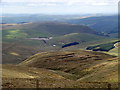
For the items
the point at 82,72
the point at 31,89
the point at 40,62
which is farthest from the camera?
the point at 40,62

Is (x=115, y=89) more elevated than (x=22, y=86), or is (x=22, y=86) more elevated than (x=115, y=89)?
(x=22, y=86)

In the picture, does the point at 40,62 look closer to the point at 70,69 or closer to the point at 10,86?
the point at 70,69

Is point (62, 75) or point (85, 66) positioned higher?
point (62, 75)

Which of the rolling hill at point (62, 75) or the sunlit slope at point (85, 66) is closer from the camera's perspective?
the rolling hill at point (62, 75)

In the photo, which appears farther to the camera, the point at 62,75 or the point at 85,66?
the point at 85,66

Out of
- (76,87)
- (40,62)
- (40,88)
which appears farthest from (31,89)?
(40,62)

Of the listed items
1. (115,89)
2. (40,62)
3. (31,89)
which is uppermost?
(31,89)

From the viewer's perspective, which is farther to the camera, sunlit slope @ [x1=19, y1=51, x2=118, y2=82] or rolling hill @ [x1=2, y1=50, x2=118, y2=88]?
sunlit slope @ [x1=19, y1=51, x2=118, y2=82]

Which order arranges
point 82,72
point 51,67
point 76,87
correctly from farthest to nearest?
1. point 51,67
2. point 82,72
3. point 76,87

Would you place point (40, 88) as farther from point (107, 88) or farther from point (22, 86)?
point (107, 88)

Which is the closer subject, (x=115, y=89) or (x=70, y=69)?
(x=115, y=89)
